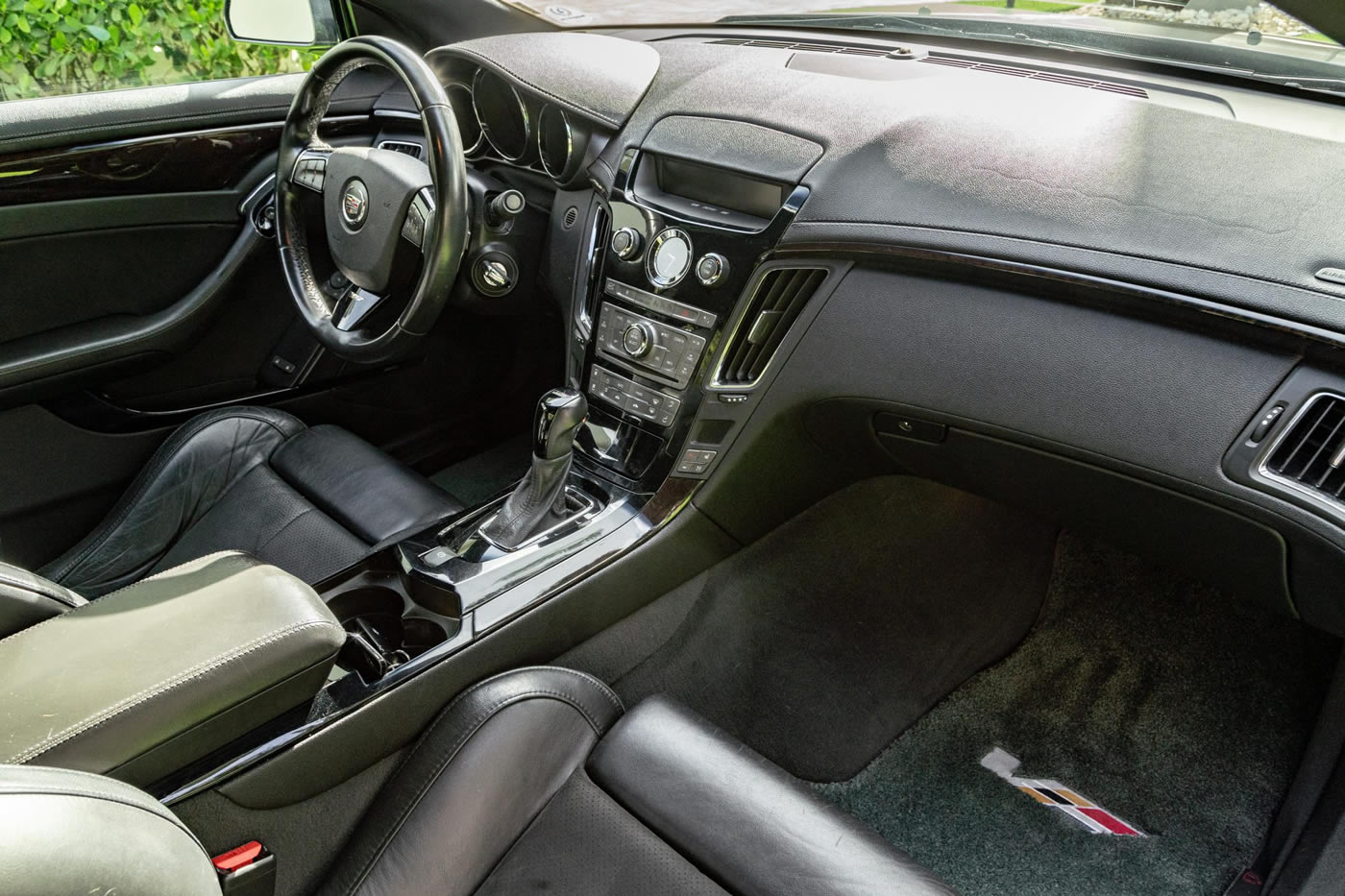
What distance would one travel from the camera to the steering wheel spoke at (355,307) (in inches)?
68.6

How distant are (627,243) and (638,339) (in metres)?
0.16

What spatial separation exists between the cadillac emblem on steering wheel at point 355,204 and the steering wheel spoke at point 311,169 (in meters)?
0.10

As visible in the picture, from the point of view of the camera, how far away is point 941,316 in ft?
4.38

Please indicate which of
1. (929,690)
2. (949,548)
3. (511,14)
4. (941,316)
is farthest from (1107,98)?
(511,14)

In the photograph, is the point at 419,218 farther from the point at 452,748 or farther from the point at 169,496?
the point at 452,748

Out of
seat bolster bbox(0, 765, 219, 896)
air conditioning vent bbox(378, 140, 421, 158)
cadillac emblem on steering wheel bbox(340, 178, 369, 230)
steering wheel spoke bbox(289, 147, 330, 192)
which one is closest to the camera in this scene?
seat bolster bbox(0, 765, 219, 896)

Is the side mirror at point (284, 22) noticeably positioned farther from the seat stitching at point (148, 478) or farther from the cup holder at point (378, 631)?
the cup holder at point (378, 631)

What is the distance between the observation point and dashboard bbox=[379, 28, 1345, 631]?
1119mm

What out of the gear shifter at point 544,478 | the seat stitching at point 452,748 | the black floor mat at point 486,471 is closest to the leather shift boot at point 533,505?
the gear shifter at point 544,478

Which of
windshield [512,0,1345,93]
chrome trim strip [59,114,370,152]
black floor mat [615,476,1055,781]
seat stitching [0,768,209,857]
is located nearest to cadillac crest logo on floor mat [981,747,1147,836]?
black floor mat [615,476,1055,781]

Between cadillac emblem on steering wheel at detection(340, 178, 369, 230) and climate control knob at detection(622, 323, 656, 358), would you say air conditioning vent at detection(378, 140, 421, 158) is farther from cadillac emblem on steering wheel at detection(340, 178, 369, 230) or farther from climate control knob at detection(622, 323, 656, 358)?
climate control knob at detection(622, 323, 656, 358)

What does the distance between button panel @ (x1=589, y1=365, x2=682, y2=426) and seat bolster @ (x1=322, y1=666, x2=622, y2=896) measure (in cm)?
45

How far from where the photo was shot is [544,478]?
1554 millimetres

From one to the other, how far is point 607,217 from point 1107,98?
76 centimetres
